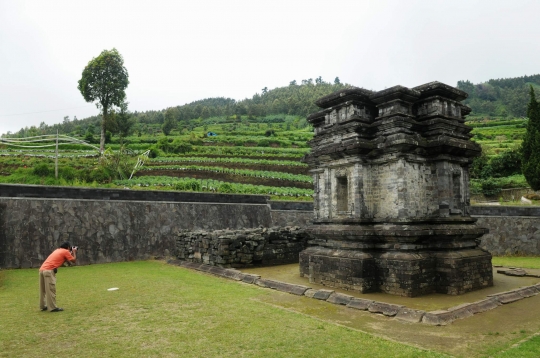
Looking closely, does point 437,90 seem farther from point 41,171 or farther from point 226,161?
point 226,161

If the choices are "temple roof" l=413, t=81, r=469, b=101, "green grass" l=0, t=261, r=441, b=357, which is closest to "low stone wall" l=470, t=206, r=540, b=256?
"temple roof" l=413, t=81, r=469, b=101

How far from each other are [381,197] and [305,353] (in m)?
4.59

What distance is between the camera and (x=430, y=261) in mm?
7422

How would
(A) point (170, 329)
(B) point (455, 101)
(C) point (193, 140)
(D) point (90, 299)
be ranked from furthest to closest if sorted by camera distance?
(C) point (193, 140) → (B) point (455, 101) → (D) point (90, 299) → (A) point (170, 329)

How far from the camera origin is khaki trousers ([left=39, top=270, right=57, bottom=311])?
6199mm

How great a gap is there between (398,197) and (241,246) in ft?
16.6

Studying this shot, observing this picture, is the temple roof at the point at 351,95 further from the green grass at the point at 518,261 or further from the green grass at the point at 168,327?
the green grass at the point at 518,261

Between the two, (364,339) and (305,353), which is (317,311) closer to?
(364,339)

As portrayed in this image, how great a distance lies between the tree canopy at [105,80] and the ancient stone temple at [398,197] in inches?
1156

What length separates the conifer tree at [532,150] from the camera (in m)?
18.7

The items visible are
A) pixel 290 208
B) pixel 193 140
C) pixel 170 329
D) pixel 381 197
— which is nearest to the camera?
pixel 170 329

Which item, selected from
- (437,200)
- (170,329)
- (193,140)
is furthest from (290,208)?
(193,140)

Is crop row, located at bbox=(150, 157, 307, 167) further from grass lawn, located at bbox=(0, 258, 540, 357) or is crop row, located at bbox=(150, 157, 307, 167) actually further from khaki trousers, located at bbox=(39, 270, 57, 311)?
khaki trousers, located at bbox=(39, 270, 57, 311)

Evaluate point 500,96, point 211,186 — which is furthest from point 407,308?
point 500,96
